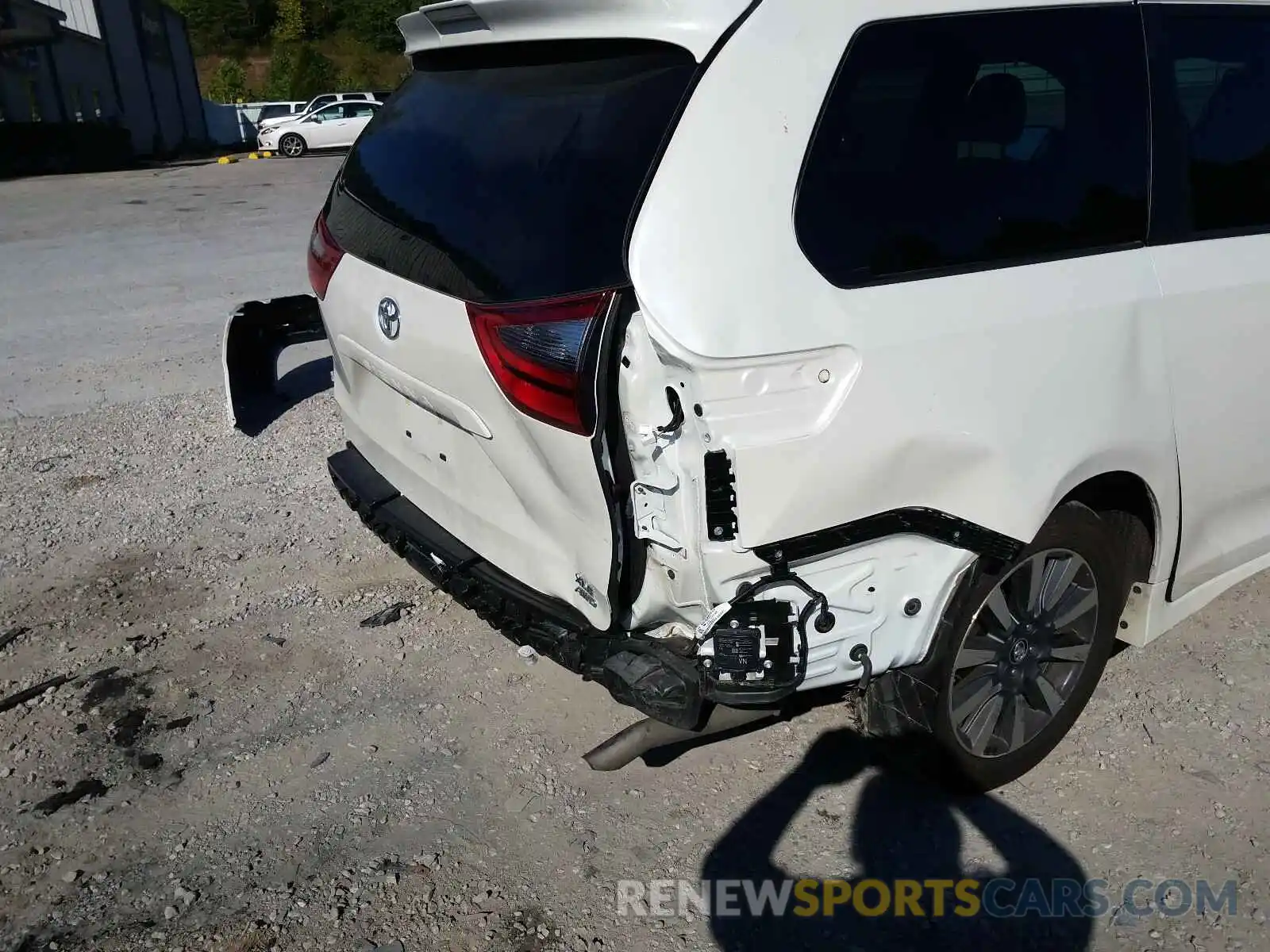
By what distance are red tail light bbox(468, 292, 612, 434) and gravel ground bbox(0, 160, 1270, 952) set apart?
124 cm

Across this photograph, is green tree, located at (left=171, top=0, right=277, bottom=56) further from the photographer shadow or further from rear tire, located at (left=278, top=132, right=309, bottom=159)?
the photographer shadow

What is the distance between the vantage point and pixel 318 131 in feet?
94.8

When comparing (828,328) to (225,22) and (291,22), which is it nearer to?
(291,22)

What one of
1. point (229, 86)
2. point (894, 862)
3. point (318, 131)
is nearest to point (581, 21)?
point (894, 862)

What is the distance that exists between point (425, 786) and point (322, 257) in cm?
165

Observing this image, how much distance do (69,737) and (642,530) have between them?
2.07 m

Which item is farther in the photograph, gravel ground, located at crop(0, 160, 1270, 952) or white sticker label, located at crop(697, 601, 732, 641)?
gravel ground, located at crop(0, 160, 1270, 952)

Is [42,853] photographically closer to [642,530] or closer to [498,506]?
[498,506]

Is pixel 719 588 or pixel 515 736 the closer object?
pixel 719 588

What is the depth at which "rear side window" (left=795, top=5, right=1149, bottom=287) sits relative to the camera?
230 cm

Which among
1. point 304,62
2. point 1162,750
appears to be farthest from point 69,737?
point 304,62

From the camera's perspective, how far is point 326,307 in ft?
10.8

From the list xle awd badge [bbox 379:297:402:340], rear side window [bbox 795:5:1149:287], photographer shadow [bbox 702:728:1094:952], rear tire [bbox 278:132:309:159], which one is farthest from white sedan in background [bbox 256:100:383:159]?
photographer shadow [bbox 702:728:1094:952]

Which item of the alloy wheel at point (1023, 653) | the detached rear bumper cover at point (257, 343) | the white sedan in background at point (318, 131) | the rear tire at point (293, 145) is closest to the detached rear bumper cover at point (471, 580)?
the alloy wheel at point (1023, 653)
